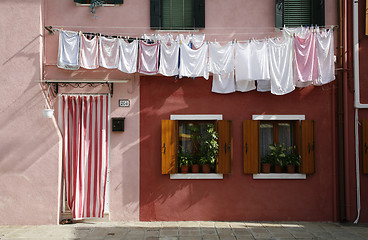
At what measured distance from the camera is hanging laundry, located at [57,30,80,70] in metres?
7.86

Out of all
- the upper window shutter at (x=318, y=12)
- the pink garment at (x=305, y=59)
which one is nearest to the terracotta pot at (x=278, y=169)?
the pink garment at (x=305, y=59)

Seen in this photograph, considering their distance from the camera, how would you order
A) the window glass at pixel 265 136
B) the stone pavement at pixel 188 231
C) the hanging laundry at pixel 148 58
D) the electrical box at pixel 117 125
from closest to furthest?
1. the stone pavement at pixel 188 231
2. the hanging laundry at pixel 148 58
3. the electrical box at pixel 117 125
4. the window glass at pixel 265 136

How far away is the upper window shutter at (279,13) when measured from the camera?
834cm

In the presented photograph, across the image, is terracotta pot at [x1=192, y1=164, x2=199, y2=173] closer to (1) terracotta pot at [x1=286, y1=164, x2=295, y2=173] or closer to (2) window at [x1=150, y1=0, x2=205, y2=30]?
(1) terracotta pot at [x1=286, y1=164, x2=295, y2=173]

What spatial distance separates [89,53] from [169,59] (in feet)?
5.88

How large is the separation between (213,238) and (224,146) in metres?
2.13

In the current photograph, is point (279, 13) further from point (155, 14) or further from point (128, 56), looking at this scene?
point (128, 56)

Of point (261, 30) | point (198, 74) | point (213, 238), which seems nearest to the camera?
point (213, 238)

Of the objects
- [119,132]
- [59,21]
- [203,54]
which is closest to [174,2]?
[203,54]

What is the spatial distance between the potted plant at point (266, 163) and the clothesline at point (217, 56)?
5.24ft

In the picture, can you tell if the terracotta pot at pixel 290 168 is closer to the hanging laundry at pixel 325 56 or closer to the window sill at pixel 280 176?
the window sill at pixel 280 176

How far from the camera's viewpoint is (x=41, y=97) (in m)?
8.06

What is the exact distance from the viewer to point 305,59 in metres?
7.86

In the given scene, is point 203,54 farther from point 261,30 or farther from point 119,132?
point 119,132
